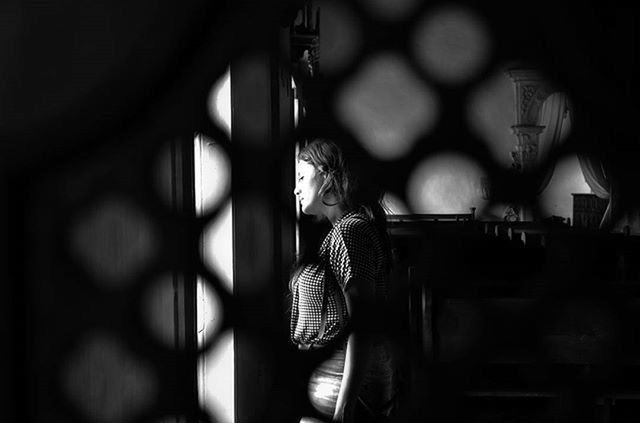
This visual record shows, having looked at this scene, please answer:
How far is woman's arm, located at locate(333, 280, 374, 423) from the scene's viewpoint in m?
0.32

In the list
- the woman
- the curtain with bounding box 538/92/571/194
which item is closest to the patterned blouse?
the woman

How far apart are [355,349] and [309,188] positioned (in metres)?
0.10

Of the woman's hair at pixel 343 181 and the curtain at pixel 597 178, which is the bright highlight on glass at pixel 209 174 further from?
the curtain at pixel 597 178

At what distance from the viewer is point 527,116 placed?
0.29m

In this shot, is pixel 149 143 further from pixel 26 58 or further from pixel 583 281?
pixel 583 281

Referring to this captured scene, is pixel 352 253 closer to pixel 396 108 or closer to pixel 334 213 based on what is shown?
pixel 334 213

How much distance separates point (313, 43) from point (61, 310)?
0.54 feet

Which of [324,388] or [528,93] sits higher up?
[528,93]

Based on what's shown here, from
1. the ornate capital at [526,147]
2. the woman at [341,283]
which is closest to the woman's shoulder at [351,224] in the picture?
the woman at [341,283]

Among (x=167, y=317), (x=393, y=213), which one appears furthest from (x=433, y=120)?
(x=167, y=317)

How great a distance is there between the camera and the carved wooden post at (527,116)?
11.0 inches

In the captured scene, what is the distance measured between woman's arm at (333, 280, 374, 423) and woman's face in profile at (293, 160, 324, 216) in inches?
1.7

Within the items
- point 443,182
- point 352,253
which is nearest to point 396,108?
point 443,182

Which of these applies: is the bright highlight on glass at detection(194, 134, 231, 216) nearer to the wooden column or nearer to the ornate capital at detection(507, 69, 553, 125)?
the wooden column
